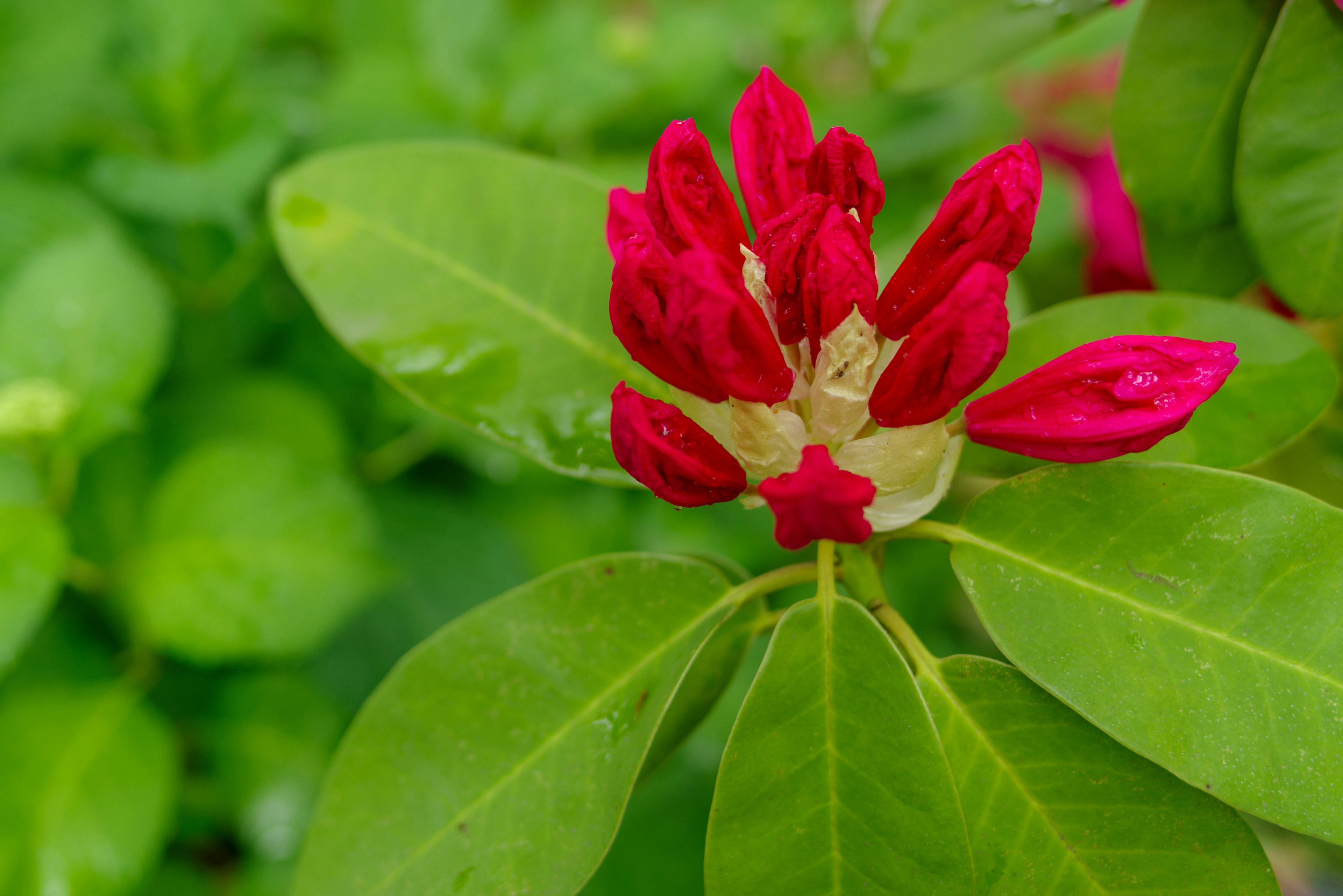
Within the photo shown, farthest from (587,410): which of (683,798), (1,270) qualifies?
(1,270)

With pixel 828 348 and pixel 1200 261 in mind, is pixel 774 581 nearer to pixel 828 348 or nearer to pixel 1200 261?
pixel 828 348

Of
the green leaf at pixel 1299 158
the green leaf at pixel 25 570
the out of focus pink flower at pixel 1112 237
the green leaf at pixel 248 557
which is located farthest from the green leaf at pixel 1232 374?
the green leaf at pixel 25 570

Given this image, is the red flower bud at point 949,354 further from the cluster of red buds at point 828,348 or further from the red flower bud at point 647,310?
the red flower bud at point 647,310

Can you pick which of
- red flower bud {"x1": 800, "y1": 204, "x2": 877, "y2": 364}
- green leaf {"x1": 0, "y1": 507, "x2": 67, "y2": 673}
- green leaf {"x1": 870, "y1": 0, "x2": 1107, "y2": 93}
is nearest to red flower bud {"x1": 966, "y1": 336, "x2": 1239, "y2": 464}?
red flower bud {"x1": 800, "y1": 204, "x2": 877, "y2": 364}

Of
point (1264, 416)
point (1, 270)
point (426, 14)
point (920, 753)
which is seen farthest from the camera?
point (426, 14)

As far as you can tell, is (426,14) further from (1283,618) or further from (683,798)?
(1283,618)

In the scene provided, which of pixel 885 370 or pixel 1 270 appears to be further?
pixel 1 270
